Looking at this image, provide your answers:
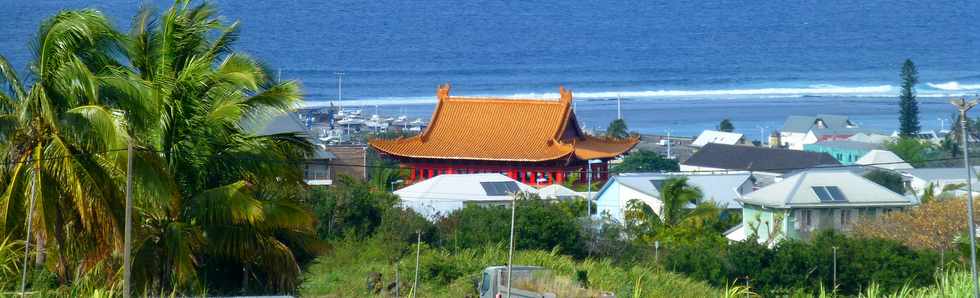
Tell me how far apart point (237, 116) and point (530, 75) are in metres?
116

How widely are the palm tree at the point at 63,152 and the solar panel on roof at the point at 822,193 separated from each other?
2296cm

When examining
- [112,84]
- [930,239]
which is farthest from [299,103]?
[930,239]

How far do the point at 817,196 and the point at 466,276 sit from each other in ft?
54.0

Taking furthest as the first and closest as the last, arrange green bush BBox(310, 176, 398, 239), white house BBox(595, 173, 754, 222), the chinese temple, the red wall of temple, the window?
the red wall of temple
the chinese temple
white house BBox(595, 173, 754, 222)
green bush BBox(310, 176, 398, 239)
the window

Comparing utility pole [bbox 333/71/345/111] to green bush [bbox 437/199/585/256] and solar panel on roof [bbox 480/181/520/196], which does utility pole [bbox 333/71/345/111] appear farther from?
green bush [bbox 437/199/585/256]

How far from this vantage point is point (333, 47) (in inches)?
5600

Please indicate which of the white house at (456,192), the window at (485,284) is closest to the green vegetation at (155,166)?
the window at (485,284)

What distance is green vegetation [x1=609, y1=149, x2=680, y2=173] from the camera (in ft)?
174

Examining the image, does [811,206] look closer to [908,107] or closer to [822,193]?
A: [822,193]

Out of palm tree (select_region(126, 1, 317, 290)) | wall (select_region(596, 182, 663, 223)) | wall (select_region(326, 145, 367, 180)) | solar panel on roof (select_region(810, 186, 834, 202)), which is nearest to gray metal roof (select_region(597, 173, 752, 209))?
wall (select_region(596, 182, 663, 223))

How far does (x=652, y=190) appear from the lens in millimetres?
38469

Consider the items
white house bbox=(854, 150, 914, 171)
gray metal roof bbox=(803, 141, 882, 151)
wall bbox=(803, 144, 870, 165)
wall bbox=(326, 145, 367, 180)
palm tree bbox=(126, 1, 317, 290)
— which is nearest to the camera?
palm tree bbox=(126, 1, 317, 290)

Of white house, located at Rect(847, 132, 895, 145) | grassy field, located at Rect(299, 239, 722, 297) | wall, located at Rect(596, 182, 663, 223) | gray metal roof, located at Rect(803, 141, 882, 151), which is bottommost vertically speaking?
grassy field, located at Rect(299, 239, 722, 297)

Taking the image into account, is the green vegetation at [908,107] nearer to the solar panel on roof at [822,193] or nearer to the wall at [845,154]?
the wall at [845,154]
